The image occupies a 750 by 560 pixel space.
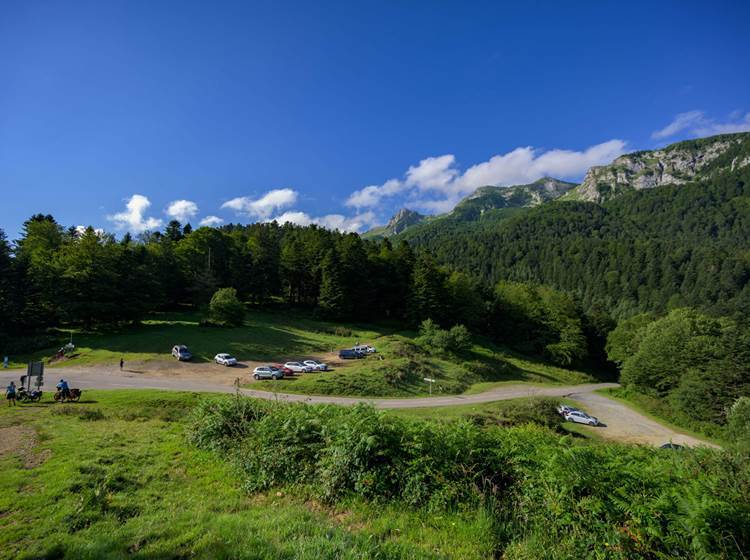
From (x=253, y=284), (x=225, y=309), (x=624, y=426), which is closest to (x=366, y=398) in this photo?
(x=624, y=426)

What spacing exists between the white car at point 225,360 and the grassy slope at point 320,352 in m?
1.63

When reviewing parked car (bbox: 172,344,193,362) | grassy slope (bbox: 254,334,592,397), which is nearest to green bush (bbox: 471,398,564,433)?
grassy slope (bbox: 254,334,592,397)

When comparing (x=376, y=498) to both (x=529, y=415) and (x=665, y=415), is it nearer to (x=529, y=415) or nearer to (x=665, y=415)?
(x=529, y=415)

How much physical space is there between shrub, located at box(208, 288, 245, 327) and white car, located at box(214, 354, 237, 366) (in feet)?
42.3

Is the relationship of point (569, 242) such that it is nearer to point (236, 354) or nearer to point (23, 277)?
point (236, 354)

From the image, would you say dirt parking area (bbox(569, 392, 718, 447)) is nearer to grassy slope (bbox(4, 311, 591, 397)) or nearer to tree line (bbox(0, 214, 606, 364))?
grassy slope (bbox(4, 311, 591, 397))

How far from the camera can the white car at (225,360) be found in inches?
1454

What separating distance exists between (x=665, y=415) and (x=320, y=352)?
41230 mm

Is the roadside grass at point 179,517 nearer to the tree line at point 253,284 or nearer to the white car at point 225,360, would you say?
the white car at point 225,360

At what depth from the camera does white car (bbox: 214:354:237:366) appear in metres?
36.9

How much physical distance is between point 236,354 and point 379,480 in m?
38.0

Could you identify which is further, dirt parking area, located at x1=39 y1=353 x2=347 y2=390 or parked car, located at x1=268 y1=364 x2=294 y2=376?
parked car, located at x1=268 y1=364 x2=294 y2=376

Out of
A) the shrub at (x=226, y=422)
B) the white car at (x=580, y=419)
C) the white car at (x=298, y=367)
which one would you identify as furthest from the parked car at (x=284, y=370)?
the white car at (x=580, y=419)

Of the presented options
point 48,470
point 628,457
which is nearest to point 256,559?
point 628,457
